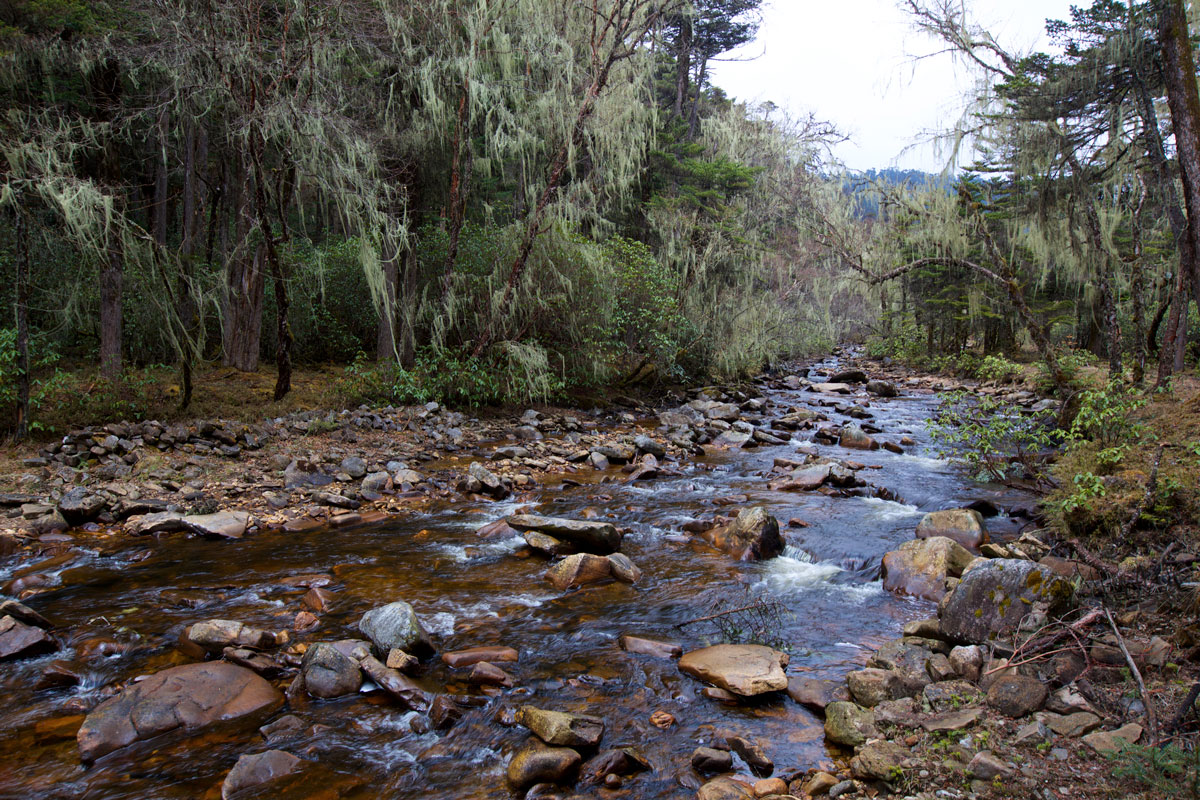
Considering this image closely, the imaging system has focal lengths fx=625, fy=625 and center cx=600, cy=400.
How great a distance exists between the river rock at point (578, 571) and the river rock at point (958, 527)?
10.5 ft

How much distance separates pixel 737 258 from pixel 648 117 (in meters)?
4.55

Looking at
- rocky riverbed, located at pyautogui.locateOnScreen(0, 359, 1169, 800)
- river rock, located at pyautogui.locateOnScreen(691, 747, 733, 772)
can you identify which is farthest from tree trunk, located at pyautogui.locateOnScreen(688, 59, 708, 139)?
river rock, located at pyautogui.locateOnScreen(691, 747, 733, 772)

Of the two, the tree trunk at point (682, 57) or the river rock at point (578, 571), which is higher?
the tree trunk at point (682, 57)

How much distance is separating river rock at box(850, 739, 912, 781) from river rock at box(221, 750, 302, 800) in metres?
2.80

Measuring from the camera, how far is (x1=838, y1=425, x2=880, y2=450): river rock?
11266 millimetres

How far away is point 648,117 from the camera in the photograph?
46.4 feet

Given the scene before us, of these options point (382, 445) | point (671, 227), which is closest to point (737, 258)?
point (671, 227)

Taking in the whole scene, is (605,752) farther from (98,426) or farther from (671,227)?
(671,227)

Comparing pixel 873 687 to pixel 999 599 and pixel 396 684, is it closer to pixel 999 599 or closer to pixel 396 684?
pixel 999 599

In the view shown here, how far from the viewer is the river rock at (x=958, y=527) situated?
20.0 feet

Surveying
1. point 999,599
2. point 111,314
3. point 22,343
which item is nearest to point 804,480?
point 999,599

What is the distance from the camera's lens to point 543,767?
3.11 meters

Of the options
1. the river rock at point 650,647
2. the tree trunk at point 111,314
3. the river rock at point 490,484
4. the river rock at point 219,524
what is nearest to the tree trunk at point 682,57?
the river rock at point 490,484

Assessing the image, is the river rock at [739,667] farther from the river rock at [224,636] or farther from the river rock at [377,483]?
the river rock at [377,483]
